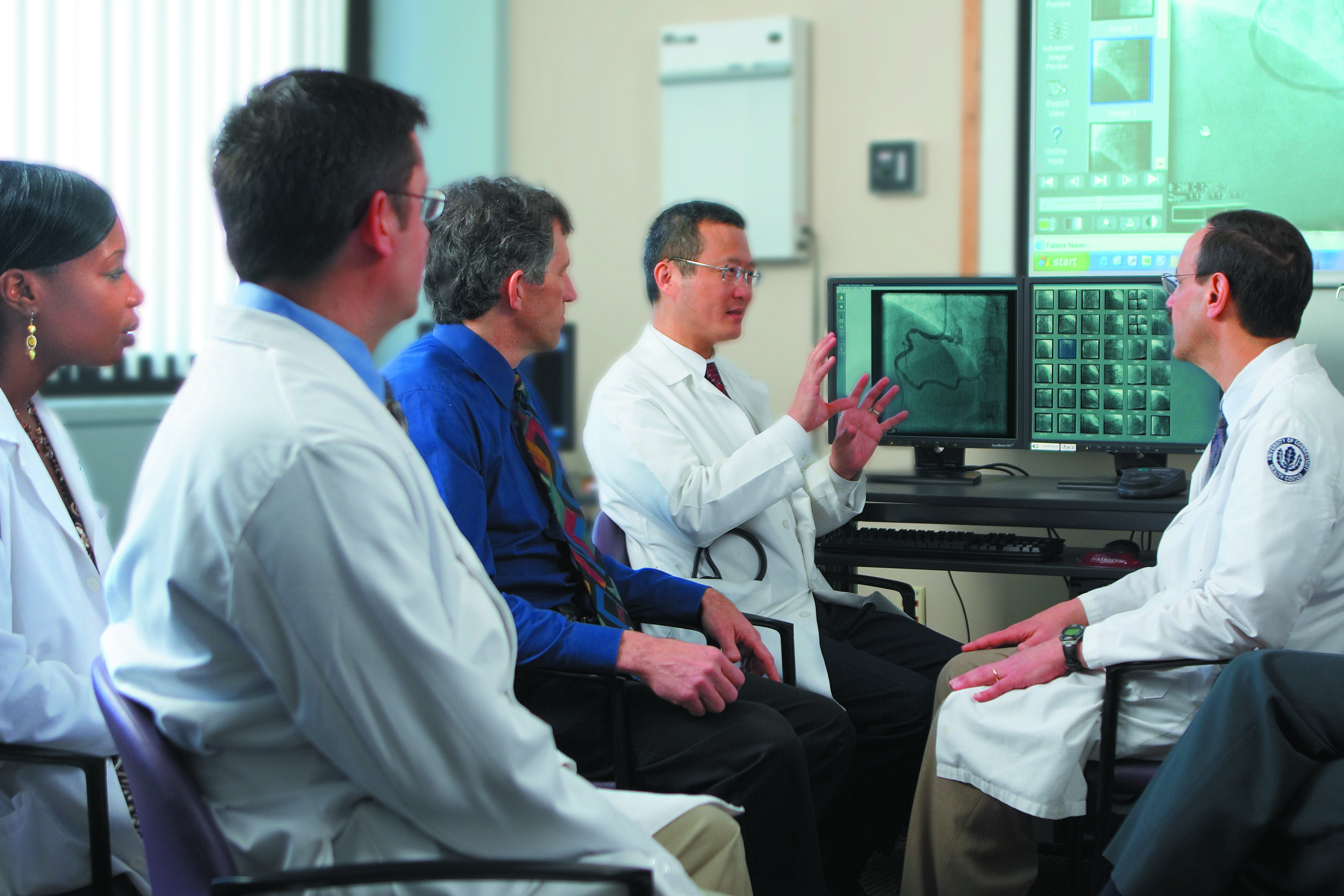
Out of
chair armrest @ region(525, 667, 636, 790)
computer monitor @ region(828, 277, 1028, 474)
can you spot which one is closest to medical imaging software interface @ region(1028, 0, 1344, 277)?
computer monitor @ region(828, 277, 1028, 474)

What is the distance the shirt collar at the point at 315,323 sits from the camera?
37.3 inches

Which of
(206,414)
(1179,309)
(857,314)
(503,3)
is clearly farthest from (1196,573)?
(503,3)

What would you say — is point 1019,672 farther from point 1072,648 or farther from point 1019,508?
point 1019,508

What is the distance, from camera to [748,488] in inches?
75.2

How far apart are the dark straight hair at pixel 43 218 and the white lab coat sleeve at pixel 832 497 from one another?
4.22ft

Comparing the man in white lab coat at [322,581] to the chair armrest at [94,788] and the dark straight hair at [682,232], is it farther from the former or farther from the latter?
the dark straight hair at [682,232]

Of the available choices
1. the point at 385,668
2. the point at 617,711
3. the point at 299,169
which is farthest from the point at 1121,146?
the point at 385,668

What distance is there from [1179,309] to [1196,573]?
41cm

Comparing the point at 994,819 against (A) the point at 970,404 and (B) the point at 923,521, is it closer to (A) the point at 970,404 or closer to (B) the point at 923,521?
(B) the point at 923,521

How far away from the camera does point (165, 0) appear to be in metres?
3.69

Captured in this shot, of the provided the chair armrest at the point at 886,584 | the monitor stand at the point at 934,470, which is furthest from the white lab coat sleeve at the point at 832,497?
the monitor stand at the point at 934,470

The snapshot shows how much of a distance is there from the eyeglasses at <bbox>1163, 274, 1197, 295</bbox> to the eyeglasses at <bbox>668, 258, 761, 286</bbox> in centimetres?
77

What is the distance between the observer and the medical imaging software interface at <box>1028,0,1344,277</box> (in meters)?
2.41

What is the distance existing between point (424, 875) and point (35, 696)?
54cm
